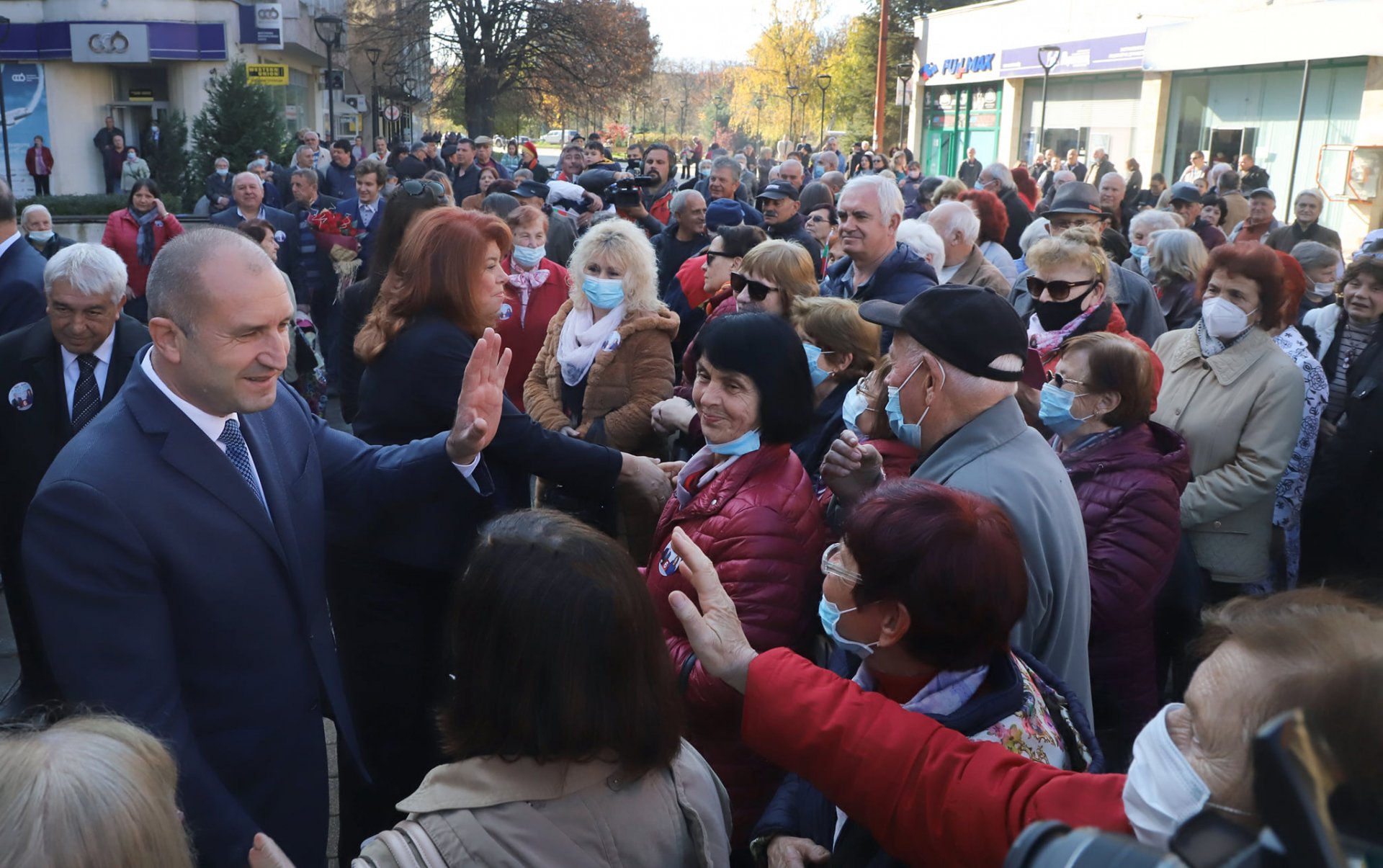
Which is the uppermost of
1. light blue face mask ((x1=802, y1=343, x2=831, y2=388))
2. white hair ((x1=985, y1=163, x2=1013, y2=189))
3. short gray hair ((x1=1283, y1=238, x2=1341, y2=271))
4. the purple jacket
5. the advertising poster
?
the advertising poster

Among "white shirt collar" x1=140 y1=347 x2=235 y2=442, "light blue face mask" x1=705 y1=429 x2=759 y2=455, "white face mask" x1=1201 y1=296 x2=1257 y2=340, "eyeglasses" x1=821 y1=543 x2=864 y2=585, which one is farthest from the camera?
"white face mask" x1=1201 y1=296 x2=1257 y2=340

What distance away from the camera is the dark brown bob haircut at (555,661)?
68.4 inches

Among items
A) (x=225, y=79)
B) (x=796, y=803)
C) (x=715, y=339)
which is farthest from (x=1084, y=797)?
(x=225, y=79)

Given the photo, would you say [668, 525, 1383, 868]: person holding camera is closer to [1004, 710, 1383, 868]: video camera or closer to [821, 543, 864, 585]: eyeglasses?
[1004, 710, 1383, 868]: video camera

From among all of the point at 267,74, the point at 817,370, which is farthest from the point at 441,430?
the point at 267,74

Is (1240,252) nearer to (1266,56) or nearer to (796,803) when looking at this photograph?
(796,803)

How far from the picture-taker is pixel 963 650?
6.48ft

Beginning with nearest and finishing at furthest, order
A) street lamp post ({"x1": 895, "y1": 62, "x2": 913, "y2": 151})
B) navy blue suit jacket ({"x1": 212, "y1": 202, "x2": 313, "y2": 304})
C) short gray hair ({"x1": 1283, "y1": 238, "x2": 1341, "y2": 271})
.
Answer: short gray hair ({"x1": 1283, "y1": 238, "x2": 1341, "y2": 271}) → navy blue suit jacket ({"x1": 212, "y1": 202, "x2": 313, "y2": 304}) → street lamp post ({"x1": 895, "y1": 62, "x2": 913, "y2": 151})

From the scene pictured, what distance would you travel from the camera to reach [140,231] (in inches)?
370

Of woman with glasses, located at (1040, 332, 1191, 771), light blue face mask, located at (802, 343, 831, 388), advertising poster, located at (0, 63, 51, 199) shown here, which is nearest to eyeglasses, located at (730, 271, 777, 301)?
light blue face mask, located at (802, 343, 831, 388)

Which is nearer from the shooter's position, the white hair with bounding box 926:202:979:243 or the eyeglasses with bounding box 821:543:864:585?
the eyeglasses with bounding box 821:543:864:585

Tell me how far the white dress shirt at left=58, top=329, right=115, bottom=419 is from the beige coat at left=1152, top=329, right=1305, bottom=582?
13.7 ft

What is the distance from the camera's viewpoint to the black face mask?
4953mm

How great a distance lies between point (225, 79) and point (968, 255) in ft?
71.6
